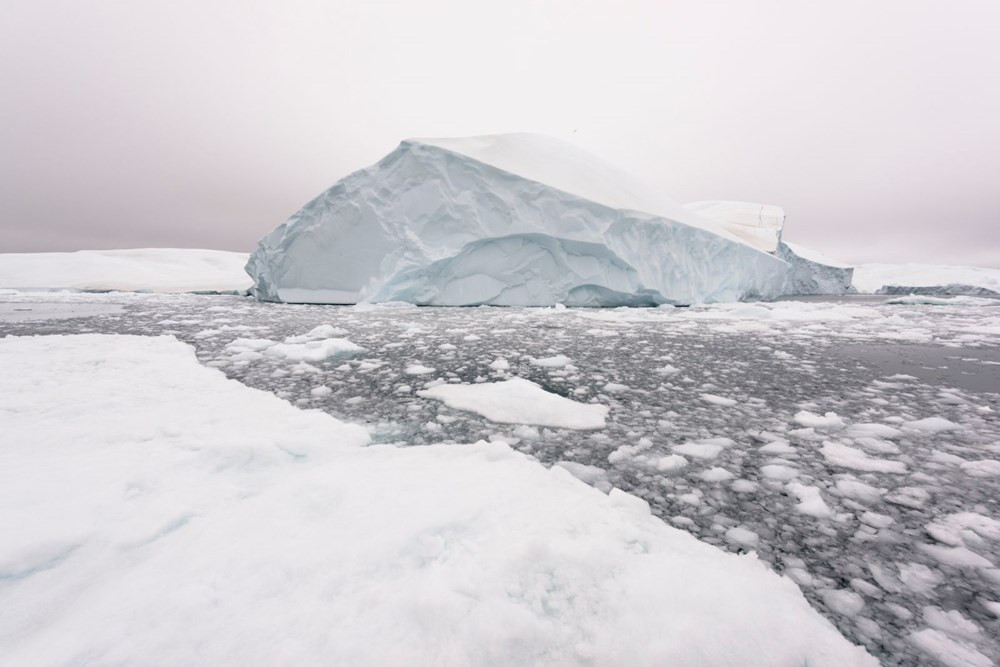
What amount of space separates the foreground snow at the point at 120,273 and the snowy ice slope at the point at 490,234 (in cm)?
852

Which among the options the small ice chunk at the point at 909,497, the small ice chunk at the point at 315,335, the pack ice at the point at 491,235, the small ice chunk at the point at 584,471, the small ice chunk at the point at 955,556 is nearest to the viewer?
the small ice chunk at the point at 955,556

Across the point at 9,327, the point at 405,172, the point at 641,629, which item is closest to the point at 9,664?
the point at 641,629

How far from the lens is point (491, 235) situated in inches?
372

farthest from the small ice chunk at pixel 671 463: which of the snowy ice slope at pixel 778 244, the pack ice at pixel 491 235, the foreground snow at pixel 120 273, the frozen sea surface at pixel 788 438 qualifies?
the foreground snow at pixel 120 273

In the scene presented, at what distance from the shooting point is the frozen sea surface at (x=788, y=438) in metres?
0.91

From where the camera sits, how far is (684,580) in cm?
87

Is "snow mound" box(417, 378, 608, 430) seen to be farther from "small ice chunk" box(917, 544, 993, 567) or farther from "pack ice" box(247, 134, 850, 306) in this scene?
"pack ice" box(247, 134, 850, 306)

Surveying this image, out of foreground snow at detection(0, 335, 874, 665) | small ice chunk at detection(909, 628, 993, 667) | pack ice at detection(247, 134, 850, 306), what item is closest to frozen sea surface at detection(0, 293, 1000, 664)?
small ice chunk at detection(909, 628, 993, 667)

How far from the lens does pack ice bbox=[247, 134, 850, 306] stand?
9445 mm

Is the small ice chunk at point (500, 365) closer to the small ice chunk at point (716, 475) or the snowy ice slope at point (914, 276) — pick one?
the small ice chunk at point (716, 475)

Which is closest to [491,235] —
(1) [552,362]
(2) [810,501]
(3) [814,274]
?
(1) [552,362]

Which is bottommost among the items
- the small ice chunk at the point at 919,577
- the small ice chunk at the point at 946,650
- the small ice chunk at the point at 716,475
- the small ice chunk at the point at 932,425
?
the small ice chunk at the point at 946,650

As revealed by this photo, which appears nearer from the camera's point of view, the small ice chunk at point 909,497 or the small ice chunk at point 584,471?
the small ice chunk at point 909,497

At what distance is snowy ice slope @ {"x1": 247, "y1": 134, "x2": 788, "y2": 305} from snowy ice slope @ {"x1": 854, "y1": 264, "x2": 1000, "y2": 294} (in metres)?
26.6
